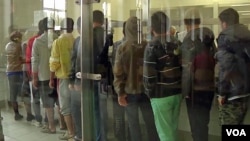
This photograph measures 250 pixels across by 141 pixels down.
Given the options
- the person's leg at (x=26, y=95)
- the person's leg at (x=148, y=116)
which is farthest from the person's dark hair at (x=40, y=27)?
the person's leg at (x=148, y=116)

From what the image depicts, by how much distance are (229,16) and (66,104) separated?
1.75 metres

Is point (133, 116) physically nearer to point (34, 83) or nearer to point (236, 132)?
point (236, 132)

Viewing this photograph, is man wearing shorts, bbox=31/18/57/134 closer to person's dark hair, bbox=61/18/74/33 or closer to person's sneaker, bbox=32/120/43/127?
person's sneaker, bbox=32/120/43/127

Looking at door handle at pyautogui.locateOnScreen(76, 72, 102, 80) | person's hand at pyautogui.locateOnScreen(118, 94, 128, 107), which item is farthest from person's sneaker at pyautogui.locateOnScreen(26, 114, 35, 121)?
person's hand at pyautogui.locateOnScreen(118, 94, 128, 107)

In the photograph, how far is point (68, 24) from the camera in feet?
9.29

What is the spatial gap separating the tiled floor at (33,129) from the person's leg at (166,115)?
9 cm

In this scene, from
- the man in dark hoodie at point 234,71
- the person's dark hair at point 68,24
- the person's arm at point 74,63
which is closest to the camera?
→ the man in dark hoodie at point 234,71

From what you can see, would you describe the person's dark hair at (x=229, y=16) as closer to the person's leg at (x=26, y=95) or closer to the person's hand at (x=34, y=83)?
the person's hand at (x=34, y=83)

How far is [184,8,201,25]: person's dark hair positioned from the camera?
2.41 m

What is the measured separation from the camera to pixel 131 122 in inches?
98.3

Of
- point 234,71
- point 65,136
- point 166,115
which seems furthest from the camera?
point 65,136

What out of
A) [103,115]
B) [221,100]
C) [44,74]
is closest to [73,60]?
[103,115]

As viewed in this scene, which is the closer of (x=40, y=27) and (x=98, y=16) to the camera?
(x=98, y=16)

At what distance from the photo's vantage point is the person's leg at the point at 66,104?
284 cm
